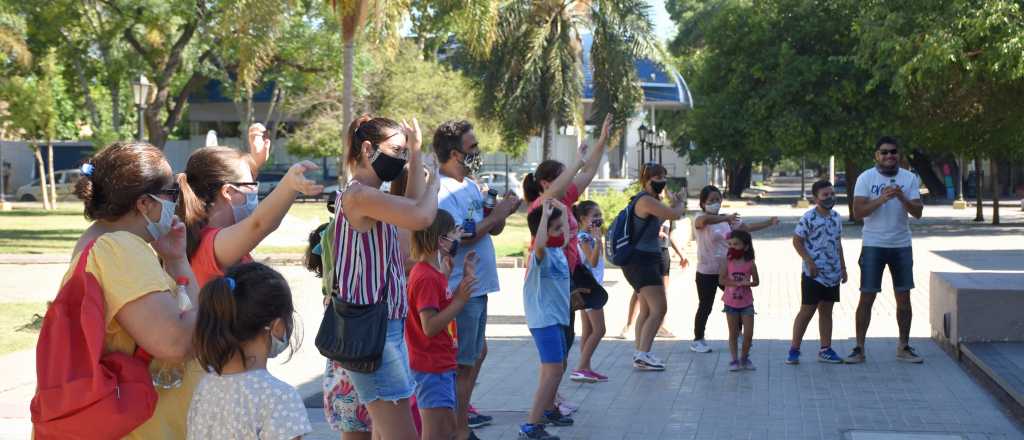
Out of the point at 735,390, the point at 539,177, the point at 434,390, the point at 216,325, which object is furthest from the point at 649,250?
the point at 216,325

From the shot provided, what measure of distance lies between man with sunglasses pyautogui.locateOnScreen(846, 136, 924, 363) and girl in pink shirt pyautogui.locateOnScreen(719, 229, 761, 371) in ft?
2.97

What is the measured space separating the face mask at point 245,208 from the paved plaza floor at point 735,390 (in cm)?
45

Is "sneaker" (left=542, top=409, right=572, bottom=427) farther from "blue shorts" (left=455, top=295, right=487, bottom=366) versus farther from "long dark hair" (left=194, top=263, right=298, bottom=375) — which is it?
"long dark hair" (left=194, top=263, right=298, bottom=375)

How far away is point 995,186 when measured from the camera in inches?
1315

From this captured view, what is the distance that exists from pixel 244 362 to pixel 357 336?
0.94 m

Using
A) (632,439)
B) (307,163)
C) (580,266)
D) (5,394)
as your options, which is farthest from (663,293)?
(307,163)

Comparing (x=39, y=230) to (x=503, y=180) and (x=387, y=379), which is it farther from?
(x=387, y=379)

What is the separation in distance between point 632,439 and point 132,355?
4.22m

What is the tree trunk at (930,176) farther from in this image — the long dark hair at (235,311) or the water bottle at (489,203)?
the long dark hair at (235,311)

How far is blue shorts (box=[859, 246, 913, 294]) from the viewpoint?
9.56m

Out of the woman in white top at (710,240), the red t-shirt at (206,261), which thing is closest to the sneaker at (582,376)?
the woman in white top at (710,240)

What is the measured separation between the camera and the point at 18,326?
1259 cm

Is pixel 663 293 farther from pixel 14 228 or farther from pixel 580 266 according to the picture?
pixel 14 228

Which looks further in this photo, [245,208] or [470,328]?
[470,328]
